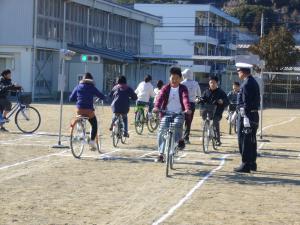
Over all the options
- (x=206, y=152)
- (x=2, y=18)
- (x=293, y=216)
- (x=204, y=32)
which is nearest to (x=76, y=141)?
(x=206, y=152)

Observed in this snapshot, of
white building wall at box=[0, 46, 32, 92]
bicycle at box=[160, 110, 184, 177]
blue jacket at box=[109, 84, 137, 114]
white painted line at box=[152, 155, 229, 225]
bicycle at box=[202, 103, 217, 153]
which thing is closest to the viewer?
white painted line at box=[152, 155, 229, 225]

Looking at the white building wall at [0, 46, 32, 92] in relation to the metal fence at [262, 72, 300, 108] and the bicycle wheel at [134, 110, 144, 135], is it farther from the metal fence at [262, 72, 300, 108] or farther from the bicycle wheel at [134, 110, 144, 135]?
the bicycle wheel at [134, 110, 144, 135]

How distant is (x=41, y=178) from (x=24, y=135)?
24.9 feet

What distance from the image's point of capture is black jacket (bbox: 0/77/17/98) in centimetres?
1933

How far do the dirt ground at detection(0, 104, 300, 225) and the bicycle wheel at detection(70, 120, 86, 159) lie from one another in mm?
231

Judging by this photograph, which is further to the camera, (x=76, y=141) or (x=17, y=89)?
(x=17, y=89)

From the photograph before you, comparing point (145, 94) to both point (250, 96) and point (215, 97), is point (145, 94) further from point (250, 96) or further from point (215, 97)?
point (250, 96)

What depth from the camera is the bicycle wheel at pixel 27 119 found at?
759 inches

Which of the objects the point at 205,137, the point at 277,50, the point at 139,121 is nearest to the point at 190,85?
the point at 205,137

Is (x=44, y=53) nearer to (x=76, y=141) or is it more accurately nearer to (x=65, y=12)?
(x=65, y=12)

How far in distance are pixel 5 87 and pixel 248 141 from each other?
910cm

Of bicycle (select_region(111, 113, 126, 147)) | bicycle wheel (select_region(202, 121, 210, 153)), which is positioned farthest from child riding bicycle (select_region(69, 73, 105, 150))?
bicycle wheel (select_region(202, 121, 210, 153))

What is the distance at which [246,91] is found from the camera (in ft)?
41.7

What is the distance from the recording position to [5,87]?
19375 millimetres
